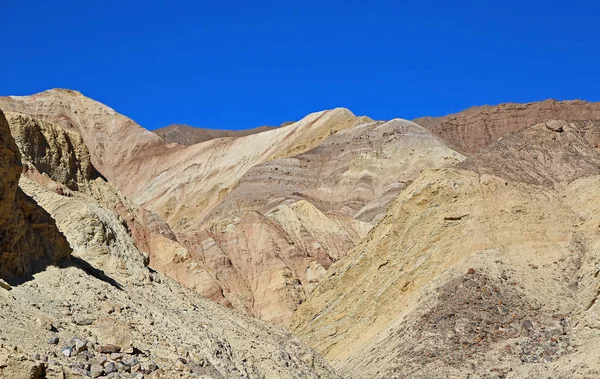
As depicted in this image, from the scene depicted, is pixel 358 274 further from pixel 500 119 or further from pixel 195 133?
pixel 195 133

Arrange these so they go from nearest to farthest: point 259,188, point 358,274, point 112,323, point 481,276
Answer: point 112,323 < point 481,276 < point 358,274 < point 259,188

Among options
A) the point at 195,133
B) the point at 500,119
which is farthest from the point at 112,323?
the point at 195,133

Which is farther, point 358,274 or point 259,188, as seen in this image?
point 259,188

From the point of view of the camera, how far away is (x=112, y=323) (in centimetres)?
1812

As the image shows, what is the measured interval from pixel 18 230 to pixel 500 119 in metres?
105

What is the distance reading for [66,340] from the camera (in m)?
16.4

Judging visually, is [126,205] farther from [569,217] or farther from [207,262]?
[569,217]

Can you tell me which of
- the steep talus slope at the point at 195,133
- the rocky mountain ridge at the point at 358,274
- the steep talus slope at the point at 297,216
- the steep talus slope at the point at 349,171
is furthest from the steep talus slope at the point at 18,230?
the steep talus slope at the point at 195,133

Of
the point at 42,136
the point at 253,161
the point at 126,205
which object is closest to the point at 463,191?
the point at 126,205

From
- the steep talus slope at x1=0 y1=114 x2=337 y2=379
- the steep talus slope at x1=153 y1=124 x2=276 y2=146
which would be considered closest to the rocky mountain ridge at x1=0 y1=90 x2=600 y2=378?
the steep talus slope at x1=0 y1=114 x2=337 y2=379

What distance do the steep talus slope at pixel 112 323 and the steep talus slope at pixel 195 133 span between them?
13761 centimetres

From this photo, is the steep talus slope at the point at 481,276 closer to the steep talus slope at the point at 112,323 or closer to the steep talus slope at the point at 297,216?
the steep talus slope at the point at 297,216

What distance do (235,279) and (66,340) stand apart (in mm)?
39355

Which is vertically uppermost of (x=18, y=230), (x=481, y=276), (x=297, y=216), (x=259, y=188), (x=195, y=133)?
(x=195, y=133)
